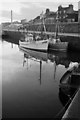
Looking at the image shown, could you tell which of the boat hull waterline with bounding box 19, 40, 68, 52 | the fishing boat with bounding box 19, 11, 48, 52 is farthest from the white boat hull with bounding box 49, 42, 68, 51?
the fishing boat with bounding box 19, 11, 48, 52

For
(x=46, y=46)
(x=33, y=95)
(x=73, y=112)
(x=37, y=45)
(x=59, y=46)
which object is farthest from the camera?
(x=37, y=45)

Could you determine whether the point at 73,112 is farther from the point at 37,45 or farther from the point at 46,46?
the point at 37,45

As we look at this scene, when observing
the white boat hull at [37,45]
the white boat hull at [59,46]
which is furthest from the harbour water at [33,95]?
the white boat hull at [37,45]

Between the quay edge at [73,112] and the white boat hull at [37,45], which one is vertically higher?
the white boat hull at [37,45]

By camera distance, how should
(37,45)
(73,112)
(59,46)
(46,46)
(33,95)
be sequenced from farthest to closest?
1. (37,45)
2. (46,46)
3. (59,46)
4. (33,95)
5. (73,112)

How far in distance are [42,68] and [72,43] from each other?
8699 millimetres

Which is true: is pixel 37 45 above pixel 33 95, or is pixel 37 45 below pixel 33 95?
above

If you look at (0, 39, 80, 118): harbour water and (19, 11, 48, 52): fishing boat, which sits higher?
(19, 11, 48, 52): fishing boat

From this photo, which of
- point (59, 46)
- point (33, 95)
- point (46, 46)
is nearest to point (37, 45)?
point (46, 46)

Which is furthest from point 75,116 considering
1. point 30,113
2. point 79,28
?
point 79,28

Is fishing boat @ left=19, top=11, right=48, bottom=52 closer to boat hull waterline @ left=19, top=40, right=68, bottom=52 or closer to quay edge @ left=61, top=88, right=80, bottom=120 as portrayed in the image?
boat hull waterline @ left=19, top=40, right=68, bottom=52

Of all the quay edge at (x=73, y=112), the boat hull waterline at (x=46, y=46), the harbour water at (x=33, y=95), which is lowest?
the harbour water at (x=33, y=95)

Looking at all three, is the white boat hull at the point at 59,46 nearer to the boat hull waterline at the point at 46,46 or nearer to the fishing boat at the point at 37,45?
the boat hull waterline at the point at 46,46

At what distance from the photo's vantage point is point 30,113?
257 inches
